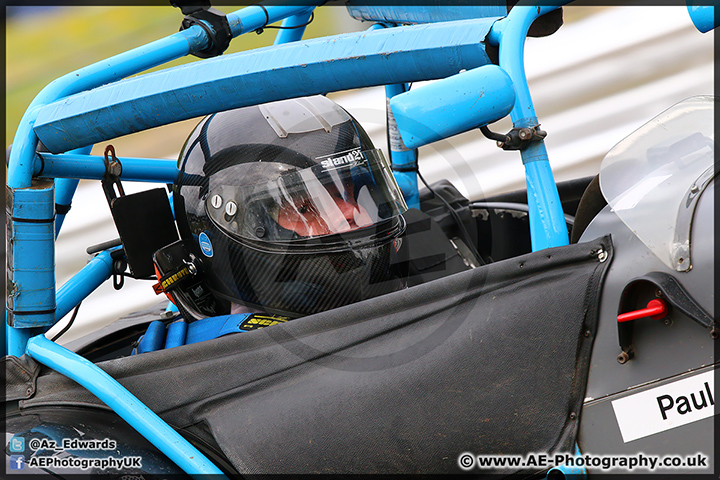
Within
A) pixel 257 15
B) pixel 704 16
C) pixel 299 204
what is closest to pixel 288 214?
pixel 299 204

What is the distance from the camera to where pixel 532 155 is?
1354 mm

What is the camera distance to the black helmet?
53.8 inches

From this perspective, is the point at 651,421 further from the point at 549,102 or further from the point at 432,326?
the point at 549,102

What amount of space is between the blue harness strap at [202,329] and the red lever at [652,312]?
64 cm

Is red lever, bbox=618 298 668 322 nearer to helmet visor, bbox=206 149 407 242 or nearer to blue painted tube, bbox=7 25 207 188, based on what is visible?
helmet visor, bbox=206 149 407 242

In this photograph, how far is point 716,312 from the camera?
0.86 metres

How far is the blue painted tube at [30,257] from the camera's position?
1113mm

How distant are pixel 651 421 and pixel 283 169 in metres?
0.82

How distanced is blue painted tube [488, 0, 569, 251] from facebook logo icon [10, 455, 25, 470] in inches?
36.8

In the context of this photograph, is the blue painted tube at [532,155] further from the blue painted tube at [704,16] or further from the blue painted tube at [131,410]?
the blue painted tube at [131,410]

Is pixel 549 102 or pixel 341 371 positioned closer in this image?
pixel 341 371

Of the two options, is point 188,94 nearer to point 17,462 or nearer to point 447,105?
point 447,105

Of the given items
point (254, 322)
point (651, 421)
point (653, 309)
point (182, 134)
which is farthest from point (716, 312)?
point (182, 134)

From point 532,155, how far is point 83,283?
102 cm
